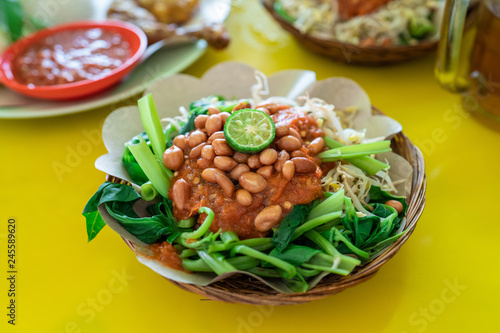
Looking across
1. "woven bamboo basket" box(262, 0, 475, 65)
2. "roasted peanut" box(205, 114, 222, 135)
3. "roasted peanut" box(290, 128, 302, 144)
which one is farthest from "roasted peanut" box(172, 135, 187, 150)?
"woven bamboo basket" box(262, 0, 475, 65)

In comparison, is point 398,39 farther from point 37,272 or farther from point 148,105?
point 37,272

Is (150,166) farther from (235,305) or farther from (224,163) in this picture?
(235,305)

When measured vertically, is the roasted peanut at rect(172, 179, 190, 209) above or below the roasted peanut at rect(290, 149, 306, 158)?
below

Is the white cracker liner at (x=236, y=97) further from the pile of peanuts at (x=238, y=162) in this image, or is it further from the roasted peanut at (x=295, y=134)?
the roasted peanut at (x=295, y=134)

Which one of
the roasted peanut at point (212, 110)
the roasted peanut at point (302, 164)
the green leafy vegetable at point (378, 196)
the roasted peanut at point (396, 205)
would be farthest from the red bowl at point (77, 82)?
the roasted peanut at point (396, 205)

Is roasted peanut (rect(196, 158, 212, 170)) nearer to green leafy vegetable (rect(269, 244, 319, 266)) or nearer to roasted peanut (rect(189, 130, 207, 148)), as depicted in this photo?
roasted peanut (rect(189, 130, 207, 148))

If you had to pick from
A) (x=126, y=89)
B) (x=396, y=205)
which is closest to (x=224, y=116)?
(x=396, y=205)
